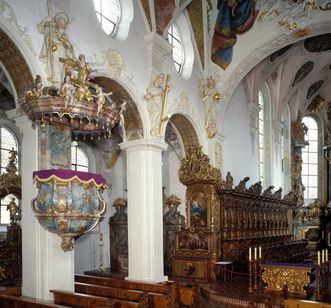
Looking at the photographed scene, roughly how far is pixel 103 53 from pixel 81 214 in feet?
14.2

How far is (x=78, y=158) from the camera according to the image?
1530 cm

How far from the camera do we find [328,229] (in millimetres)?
21969

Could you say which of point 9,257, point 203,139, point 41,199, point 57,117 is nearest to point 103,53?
point 57,117

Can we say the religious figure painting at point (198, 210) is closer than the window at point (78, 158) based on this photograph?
Yes

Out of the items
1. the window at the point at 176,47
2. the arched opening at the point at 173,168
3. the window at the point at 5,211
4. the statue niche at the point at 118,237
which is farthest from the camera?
the statue niche at the point at 118,237

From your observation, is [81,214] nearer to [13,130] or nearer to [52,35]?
[52,35]

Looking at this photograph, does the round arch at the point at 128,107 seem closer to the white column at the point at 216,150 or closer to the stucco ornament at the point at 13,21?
the stucco ornament at the point at 13,21

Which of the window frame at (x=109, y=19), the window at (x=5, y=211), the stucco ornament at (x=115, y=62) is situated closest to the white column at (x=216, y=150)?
the stucco ornament at (x=115, y=62)

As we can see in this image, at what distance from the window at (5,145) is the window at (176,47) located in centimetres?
552

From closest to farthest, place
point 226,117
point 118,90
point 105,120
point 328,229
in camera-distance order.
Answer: point 105,120
point 118,90
point 226,117
point 328,229

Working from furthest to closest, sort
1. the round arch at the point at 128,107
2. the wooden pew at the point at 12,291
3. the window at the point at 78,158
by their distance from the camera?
the window at the point at 78,158, the round arch at the point at 128,107, the wooden pew at the point at 12,291

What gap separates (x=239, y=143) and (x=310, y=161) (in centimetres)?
952

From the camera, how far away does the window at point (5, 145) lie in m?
13.4

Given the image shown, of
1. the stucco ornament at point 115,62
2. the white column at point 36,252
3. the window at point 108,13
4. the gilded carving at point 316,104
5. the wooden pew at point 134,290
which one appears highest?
the window at point 108,13
